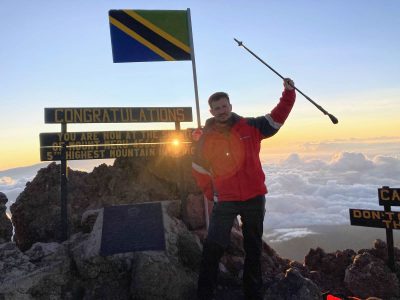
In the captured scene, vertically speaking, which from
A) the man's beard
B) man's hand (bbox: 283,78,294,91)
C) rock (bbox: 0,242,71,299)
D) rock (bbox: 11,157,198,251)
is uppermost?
man's hand (bbox: 283,78,294,91)

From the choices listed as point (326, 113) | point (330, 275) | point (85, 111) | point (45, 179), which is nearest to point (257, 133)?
point (326, 113)

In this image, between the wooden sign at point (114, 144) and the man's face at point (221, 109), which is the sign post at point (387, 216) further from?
the man's face at point (221, 109)

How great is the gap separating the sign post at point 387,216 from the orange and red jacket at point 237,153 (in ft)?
17.6

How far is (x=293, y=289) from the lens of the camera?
203 inches

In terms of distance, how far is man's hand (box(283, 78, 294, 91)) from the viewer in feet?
16.6

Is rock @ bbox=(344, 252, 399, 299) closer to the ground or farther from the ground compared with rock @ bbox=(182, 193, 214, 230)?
closer to the ground

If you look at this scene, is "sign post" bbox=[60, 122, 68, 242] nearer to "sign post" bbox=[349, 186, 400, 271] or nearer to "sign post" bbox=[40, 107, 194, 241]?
"sign post" bbox=[40, 107, 194, 241]

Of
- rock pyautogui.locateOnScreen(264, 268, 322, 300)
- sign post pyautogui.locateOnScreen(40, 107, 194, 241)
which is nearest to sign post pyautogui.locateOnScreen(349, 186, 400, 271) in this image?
rock pyautogui.locateOnScreen(264, 268, 322, 300)

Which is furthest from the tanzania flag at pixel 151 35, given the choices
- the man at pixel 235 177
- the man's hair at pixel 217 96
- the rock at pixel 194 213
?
the man at pixel 235 177

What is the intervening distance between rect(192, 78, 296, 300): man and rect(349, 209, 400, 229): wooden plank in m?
5.26

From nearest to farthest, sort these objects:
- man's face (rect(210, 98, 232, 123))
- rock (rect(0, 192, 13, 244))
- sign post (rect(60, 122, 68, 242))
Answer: man's face (rect(210, 98, 232, 123)) < sign post (rect(60, 122, 68, 242)) < rock (rect(0, 192, 13, 244))

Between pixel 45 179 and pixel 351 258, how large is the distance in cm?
949

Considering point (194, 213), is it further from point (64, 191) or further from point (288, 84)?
point (288, 84)

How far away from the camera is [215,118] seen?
515 centimetres
